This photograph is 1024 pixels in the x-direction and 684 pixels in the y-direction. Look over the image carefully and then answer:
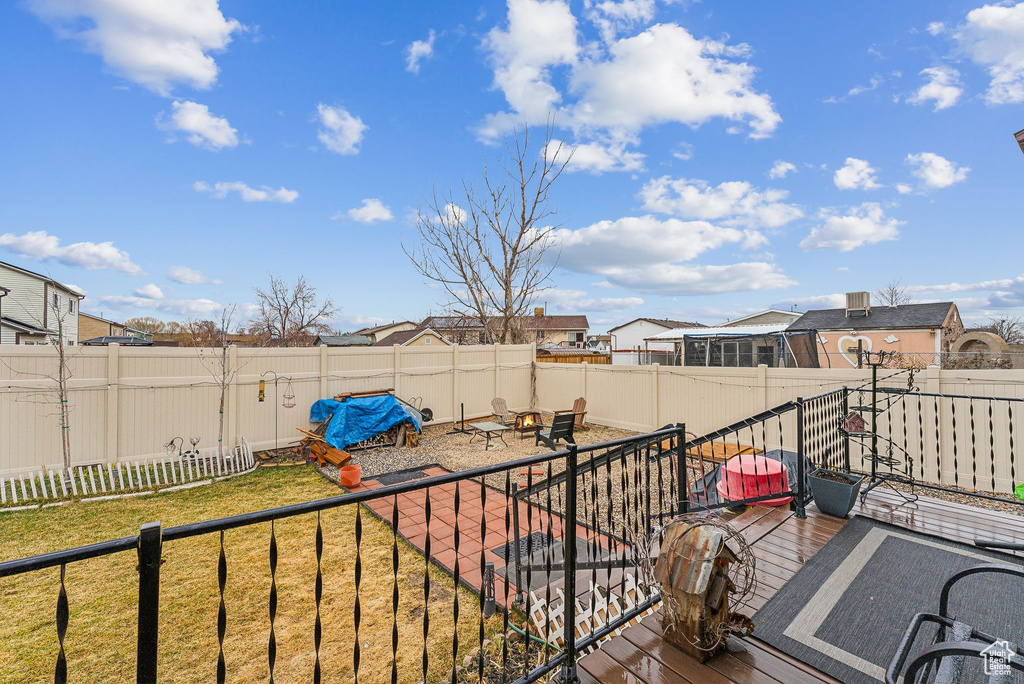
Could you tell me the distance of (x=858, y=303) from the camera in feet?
56.3

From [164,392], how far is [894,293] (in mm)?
31479

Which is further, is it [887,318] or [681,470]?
[887,318]

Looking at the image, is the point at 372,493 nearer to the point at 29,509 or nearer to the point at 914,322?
the point at 29,509

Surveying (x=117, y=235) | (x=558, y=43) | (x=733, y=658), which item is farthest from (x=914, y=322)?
(x=117, y=235)

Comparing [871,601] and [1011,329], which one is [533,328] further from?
[1011,329]

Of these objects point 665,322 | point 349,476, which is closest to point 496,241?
point 349,476

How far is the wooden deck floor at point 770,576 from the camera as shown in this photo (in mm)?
1865

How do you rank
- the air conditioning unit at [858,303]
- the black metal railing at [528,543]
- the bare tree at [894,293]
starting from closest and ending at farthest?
the black metal railing at [528,543] → the air conditioning unit at [858,303] → the bare tree at [894,293]

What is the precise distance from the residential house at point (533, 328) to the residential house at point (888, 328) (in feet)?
33.4

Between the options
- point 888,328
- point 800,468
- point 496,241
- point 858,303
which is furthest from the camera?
point 858,303

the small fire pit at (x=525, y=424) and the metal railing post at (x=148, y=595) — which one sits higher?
the metal railing post at (x=148, y=595)

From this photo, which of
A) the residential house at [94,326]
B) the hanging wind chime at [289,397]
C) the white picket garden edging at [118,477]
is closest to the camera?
the white picket garden edging at [118,477]

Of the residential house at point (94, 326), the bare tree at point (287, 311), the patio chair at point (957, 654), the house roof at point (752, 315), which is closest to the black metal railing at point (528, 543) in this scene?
the patio chair at point (957, 654)

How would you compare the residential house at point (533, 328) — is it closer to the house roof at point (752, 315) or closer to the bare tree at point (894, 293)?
the house roof at point (752, 315)
